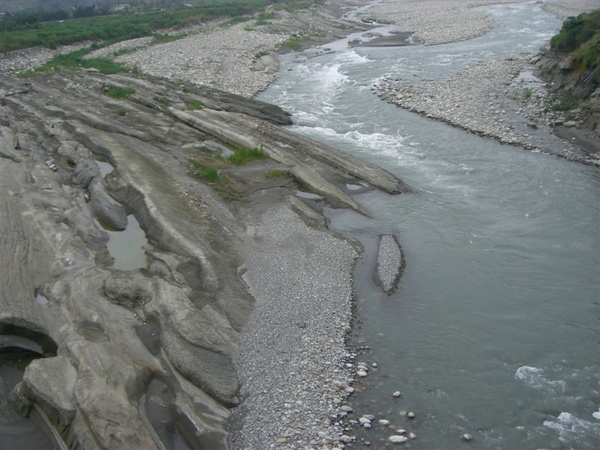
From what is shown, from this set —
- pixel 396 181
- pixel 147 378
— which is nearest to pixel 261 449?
pixel 147 378

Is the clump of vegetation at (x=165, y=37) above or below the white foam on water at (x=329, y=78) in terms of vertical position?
above

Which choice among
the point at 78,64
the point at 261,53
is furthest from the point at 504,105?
the point at 78,64

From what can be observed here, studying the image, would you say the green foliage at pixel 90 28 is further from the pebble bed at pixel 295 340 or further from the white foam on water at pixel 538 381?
the white foam on water at pixel 538 381

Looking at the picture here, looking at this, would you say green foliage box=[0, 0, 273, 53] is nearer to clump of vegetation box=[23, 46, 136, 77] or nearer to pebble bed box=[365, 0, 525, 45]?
clump of vegetation box=[23, 46, 136, 77]

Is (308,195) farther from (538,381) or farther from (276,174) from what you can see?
(538,381)

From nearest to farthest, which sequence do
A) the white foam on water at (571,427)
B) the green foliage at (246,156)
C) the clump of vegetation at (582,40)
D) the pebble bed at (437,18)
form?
the white foam on water at (571,427) → the green foliage at (246,156) → the clump of vegetation at (582,40) → the pebble bed at (437,18)

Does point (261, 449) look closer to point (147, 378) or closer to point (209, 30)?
point (147, 378)

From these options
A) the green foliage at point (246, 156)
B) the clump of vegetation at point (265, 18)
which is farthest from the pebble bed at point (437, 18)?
the green foliage at point (246, 156)
